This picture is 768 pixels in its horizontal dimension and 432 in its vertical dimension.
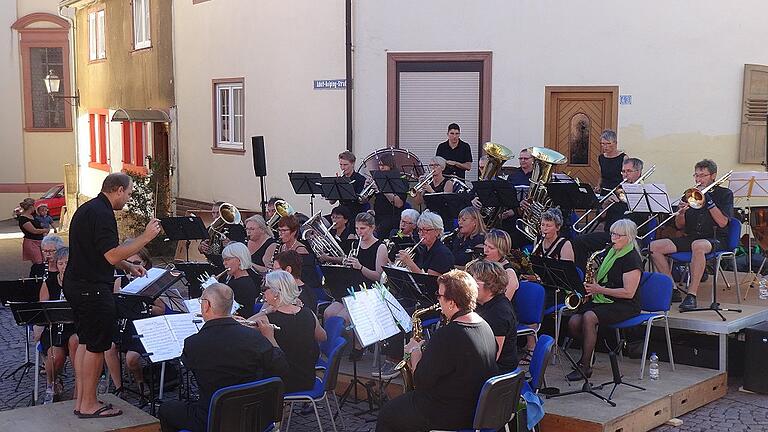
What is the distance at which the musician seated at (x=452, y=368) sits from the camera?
5.69 metres

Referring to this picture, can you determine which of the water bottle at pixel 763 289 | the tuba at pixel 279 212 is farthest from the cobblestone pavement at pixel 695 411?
the tuba at pixel 279 212

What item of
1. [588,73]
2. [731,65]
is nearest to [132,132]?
[588,73]

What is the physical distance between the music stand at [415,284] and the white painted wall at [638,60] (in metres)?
6.86

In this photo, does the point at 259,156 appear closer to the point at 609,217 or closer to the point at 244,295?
the point at 609,217

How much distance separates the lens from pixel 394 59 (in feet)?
48.1

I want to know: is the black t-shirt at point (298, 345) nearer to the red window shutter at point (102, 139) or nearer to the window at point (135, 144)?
the window at point (135, 144)

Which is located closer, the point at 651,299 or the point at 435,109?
Answer: the point at 651,299

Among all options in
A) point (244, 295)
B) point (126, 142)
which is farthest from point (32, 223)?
point (126, 142)

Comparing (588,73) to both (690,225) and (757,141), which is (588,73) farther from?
(690,225)

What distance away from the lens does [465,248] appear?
9562mm

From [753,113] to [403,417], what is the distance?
9641 millimetres

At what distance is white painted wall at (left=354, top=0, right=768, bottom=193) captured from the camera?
13359mm

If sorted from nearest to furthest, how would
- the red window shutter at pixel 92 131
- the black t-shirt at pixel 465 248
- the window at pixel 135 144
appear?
the black t-shirt at pixel 465 248 < the window at pixel 135 144 < the red window shutter at pixel 92 131

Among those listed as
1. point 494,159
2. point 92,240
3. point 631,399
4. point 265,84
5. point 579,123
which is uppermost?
point 265,84
